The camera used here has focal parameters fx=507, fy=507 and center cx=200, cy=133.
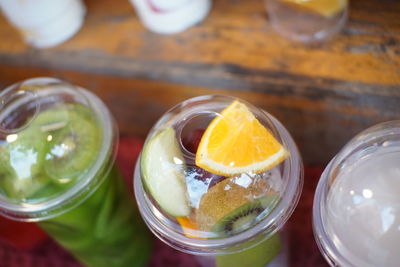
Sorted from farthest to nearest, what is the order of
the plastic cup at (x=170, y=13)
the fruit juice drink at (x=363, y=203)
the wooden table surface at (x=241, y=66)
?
the plastic cup at (x=170, y=13)
the wooden table surface at (x=241, y=66)
the fruit juice drink at (x=363, y=203)

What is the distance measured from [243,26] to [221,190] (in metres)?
0.53

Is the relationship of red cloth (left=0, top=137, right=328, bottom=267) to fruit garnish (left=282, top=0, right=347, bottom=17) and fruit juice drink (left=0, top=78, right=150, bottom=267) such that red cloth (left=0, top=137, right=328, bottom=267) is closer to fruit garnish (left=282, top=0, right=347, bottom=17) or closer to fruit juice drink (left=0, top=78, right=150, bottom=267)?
fruit juice drink (left=0, top=78, right=150, bottom=267)

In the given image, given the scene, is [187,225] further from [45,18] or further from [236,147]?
[45,18]

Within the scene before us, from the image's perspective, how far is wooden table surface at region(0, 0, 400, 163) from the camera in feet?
3.43

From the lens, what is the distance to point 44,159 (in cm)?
94

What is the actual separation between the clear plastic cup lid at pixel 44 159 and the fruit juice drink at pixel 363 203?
1.39ft

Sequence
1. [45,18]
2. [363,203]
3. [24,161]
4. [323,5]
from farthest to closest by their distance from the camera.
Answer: [45,18] → [323,5] → [24,161] → [363,203]

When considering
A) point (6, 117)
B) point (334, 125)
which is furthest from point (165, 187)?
point (334, 125)

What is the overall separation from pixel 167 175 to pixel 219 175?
0.09 meters

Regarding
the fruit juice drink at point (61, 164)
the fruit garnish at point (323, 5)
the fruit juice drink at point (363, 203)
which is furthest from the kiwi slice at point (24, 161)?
the fruit garnish at point (323, 5)

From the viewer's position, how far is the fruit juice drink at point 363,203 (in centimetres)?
73

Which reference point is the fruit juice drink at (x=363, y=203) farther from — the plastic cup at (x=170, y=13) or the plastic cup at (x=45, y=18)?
the plastic cup at (x=45, y=18)

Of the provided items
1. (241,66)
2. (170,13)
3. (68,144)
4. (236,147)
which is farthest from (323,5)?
(68,144)

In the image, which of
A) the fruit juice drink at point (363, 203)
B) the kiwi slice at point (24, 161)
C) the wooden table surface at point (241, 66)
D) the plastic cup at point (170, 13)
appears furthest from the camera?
the plastic cup at point (170, 13)
